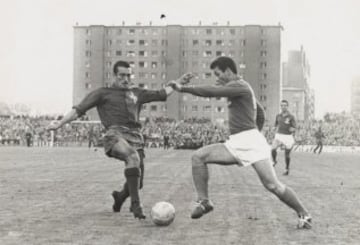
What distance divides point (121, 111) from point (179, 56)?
392ft

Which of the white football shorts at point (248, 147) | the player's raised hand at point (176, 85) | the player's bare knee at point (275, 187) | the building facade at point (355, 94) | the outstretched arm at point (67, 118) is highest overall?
the building facade at point (355, 94)

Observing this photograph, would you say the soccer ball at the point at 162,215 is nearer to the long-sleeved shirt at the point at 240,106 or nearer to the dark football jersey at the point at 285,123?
the long-sleeved shirt at the point at 240,106

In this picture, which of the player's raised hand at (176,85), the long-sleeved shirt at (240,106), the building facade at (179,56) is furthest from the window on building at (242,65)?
the long-sleeved shirt at (240,106)

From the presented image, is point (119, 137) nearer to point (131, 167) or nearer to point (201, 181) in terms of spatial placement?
point (131, 167)

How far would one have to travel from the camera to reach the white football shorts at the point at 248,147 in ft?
28.7

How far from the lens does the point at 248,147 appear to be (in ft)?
28.8

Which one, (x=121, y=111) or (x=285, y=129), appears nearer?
(x=121, y=111)

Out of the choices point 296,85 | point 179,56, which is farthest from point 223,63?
point 296,85

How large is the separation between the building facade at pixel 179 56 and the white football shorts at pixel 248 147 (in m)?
116

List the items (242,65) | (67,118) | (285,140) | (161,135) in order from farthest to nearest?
(242,65)
(161,135)
(285,140)
(67,118)

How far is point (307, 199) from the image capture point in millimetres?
13156

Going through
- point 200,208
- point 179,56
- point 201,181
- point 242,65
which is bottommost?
point 200,208

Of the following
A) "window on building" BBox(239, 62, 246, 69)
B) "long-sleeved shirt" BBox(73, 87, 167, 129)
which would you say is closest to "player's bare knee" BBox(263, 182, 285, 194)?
"long-sleeved shirt" BBox(73, 87, 167, 129)

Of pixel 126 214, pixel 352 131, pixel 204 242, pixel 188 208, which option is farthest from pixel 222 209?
pixel 352 131
